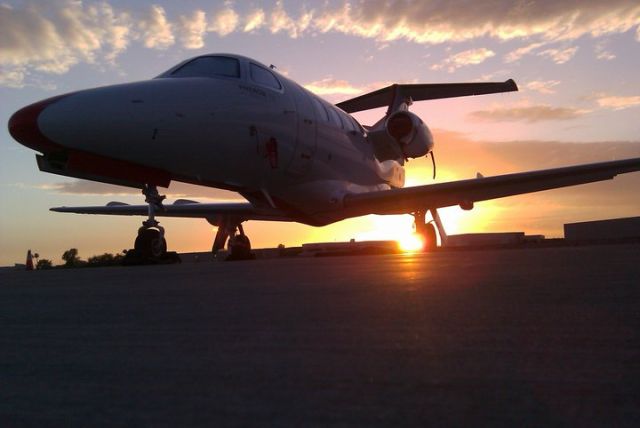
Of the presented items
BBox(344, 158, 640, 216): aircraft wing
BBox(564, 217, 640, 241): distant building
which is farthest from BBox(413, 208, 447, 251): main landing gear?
BBox(564, 217, 640, 241): distant building

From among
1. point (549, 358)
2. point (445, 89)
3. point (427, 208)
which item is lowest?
point (549, 358)

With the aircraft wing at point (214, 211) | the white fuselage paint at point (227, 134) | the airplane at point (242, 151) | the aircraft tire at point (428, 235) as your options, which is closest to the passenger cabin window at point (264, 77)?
the airplane at point (242, 151)

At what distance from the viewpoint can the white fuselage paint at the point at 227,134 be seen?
21.3ft

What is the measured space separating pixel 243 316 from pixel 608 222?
3129cm

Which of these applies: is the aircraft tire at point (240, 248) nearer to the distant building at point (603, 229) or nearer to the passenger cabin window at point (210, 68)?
the passenger cabin window at point (210, 68)

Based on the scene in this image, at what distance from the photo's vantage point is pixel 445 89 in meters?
18.8

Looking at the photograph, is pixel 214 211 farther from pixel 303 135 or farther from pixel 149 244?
pixel 149 244

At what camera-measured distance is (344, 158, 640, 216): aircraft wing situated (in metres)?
11.0

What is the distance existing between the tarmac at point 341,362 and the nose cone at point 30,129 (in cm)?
477

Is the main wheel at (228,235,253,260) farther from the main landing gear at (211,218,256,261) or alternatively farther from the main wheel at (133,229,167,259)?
the main wheel at (133,229,167,259)

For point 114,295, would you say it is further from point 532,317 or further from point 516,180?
point 516,180

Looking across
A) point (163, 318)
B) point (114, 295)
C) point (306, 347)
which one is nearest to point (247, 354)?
point (306, 347)

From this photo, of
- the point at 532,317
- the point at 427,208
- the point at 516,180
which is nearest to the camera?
the point at 532,317

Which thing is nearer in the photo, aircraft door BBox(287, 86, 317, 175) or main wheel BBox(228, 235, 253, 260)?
aircraft door BBox(287, 86, 317, 175)
